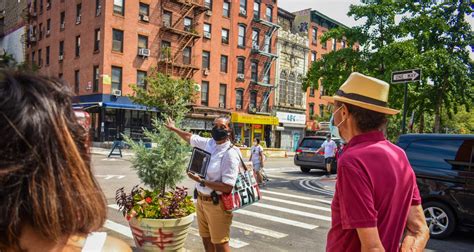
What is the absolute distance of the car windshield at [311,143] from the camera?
53.3 feet

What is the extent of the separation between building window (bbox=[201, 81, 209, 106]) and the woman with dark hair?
3069cm

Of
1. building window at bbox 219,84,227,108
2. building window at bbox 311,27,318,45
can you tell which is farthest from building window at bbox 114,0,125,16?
building window at bbox 311,27,318,45

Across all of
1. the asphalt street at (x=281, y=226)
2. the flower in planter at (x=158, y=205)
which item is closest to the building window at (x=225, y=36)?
the asphalt street at (x=281, y=226)

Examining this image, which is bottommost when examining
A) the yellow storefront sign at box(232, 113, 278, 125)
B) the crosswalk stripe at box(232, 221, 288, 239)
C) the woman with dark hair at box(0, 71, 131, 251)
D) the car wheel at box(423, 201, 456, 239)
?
the crosswalk stripe at box(232, 221, 288, 239)

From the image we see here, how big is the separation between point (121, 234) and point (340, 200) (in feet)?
15.8

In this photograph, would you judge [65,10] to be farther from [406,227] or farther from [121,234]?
[406,227]

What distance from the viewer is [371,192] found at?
1883 millimetres

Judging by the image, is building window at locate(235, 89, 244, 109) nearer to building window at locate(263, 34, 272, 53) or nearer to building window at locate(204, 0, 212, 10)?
building window at locate(263, 34, 272, 53)

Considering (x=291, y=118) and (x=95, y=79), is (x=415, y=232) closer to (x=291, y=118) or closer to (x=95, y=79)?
(x=95, y=79)

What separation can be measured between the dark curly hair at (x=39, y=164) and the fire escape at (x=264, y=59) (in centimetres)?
3463

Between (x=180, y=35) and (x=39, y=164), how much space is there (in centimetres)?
2995

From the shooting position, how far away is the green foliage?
1318 centimetres

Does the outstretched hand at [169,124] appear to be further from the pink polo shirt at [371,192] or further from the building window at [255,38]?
the building window at [255,38]

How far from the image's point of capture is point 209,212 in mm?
3816
